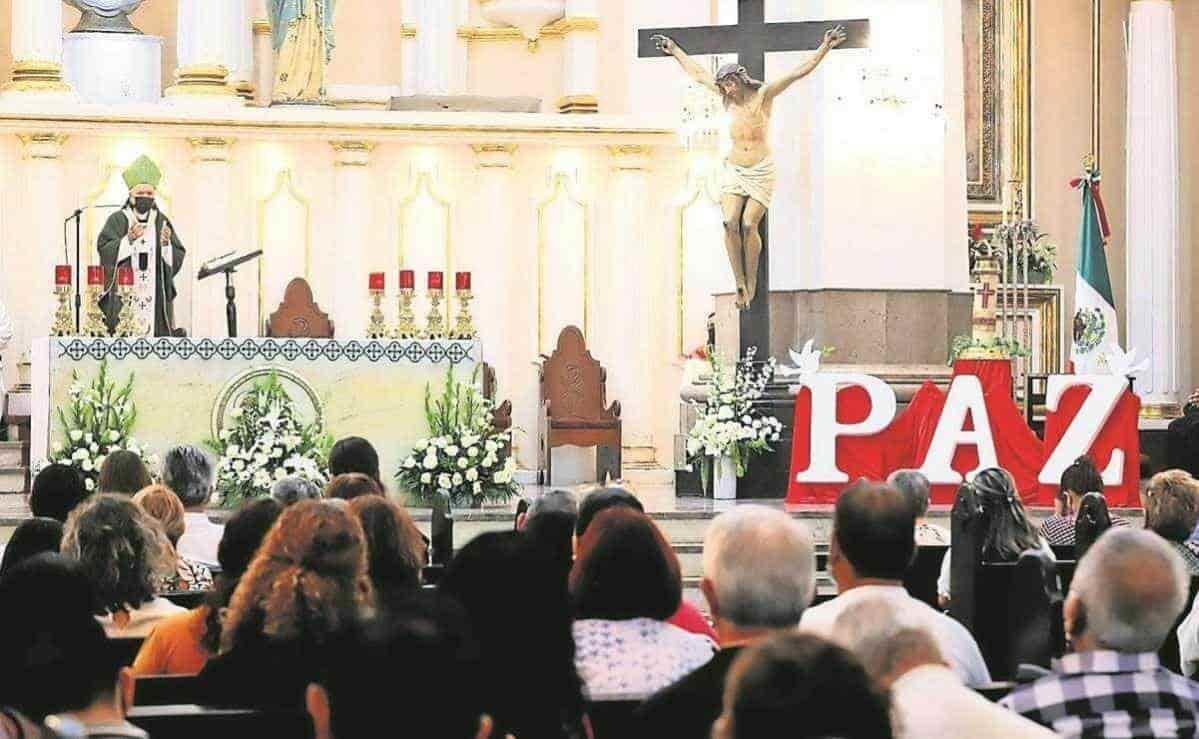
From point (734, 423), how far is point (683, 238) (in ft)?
12.3

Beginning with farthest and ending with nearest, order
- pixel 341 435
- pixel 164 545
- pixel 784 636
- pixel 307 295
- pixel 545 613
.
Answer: pixel 307 295, pixel 341 435, pixel 164 545, pixel 545 613, pixel 784 636

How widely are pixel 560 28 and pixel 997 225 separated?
402 centimetres

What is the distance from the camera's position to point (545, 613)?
4.46 meters

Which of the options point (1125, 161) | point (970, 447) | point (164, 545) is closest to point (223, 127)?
point (970, 447)

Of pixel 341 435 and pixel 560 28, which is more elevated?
pixel 560 28

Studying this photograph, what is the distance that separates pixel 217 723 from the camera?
454 cm

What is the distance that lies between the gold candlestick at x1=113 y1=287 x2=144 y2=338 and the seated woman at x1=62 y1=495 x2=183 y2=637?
7.83m

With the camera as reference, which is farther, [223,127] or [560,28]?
[560,28]

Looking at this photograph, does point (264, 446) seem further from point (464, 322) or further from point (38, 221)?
point (38, 221)

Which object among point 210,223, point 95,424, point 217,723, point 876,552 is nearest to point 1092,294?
point 210,223

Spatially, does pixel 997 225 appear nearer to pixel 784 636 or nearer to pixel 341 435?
pixel 341 435

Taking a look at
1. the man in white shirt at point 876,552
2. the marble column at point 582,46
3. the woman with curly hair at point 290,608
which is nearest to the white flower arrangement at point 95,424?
the marble column at point 582,46

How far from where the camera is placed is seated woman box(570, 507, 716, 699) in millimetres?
4895

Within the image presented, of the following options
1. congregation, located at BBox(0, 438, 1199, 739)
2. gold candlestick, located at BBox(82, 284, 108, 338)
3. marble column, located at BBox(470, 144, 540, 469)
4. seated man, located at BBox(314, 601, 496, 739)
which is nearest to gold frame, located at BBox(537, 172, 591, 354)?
marble column, located at BBox(470, 144, 540, 469)
